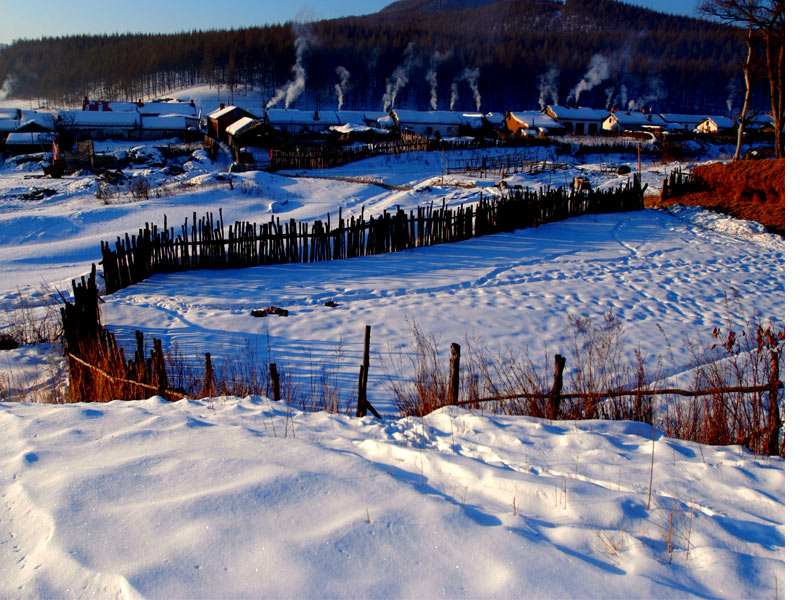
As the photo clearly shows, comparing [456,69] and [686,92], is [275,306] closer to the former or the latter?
[456,69]

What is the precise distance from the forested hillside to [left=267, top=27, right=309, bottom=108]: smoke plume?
0.28 meters

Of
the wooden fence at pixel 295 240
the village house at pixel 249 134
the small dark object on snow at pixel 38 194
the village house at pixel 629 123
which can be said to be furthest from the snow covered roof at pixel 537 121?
the small dark object on snow at pixel 38 194

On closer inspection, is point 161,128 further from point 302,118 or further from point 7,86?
point 7,86

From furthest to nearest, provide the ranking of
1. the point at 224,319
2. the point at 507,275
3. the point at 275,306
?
the point at 507,275 → the point at 275,306 → the point at 224,319

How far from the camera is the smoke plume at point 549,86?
100562mm

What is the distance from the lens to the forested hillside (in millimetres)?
96500

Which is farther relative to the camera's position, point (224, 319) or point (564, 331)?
point (224, 319)

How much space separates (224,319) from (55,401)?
9.57 feet

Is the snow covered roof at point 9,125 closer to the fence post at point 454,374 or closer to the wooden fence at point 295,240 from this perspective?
the wooden fence at point 295,240

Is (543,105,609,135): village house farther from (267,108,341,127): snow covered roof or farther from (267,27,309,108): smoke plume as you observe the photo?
(267,27,309,108): smoke plume
